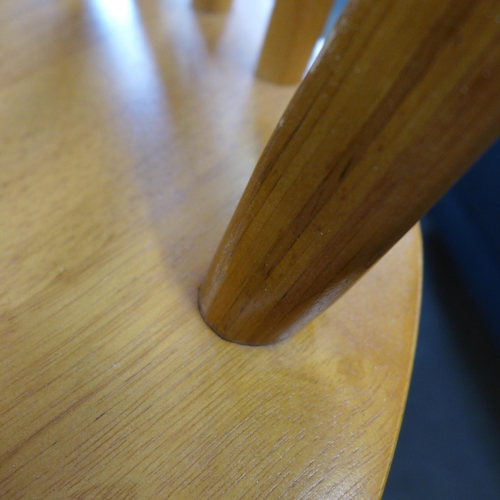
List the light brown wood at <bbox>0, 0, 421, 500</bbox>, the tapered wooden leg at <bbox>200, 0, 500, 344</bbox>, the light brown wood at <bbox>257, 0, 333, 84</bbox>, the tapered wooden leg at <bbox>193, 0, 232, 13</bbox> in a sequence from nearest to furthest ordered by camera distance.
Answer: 1. the tapered wooden leg at <bbox>200, 0, 500, 344</bbox>
2. the light brown wood at <bbox>0, 0, 421, 500</bbox>
3. the light brown wood at <bbox>257, 0, 333, 84</bbox>
4. the tapered wooden leg at <bbox>193, 0, 232, 13</bbox>

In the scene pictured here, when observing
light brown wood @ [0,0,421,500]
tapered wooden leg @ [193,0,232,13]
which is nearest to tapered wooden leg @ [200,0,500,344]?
light brown wood @ [0,0,421,500]

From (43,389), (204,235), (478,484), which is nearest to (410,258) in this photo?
(204,235)

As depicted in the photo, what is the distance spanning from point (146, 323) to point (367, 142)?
0.67 ft

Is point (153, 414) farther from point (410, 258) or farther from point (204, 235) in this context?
point (410, 258)

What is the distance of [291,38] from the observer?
479mm

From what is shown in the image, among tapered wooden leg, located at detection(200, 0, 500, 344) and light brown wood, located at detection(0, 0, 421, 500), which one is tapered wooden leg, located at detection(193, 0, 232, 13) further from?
tapered wooden leg, located at detection(200, 0, 500, 344)

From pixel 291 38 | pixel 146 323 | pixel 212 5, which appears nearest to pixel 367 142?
pixel 146 323

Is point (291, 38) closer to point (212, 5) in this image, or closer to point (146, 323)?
point (212, 5)

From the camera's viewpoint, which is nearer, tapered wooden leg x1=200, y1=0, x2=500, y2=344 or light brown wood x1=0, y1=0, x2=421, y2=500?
tapered wooden leg x1=200, y1=0, x2=500, y2=344

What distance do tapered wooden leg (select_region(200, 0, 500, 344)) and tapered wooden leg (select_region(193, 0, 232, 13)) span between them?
1.47 feet

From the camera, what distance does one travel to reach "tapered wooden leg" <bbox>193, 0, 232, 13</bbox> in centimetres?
56

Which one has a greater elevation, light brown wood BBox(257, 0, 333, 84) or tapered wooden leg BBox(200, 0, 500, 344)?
tapered wooden leg BBox(200, 0, 500, 344)

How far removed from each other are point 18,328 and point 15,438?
0.07 meters

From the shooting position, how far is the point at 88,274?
313 millimetres
